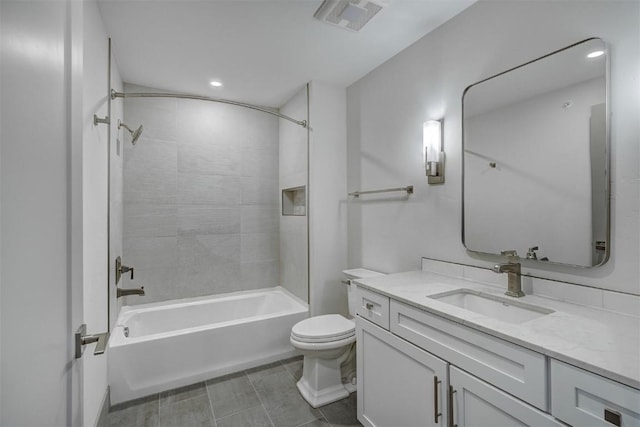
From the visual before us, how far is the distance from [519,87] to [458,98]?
0.35m

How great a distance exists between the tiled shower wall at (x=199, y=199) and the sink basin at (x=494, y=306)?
7.53ft

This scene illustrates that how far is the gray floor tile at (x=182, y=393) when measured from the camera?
2109 millimetres

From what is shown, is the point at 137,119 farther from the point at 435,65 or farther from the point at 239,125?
the point at 435,65

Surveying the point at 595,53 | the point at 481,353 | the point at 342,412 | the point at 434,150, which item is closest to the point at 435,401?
the point at 481,353

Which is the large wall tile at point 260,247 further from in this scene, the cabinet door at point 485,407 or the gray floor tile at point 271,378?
the cabinet door at point 485,407

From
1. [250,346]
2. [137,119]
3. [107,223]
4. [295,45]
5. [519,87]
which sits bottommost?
[250,346]

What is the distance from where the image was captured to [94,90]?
5.45 feet

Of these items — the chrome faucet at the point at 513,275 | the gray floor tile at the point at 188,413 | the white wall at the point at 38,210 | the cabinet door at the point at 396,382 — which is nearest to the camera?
the white wall at the point at 38,210

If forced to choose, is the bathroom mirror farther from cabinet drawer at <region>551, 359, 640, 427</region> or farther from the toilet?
the toilet

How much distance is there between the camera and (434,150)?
1.87m

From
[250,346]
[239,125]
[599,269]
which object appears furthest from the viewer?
[239,125]

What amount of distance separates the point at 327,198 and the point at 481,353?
189cm

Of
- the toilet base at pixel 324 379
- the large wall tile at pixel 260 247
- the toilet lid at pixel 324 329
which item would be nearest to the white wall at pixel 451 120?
the toilet lid at pixel 324 329

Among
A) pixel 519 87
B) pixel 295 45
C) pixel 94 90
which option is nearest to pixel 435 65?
pixel 519 87
